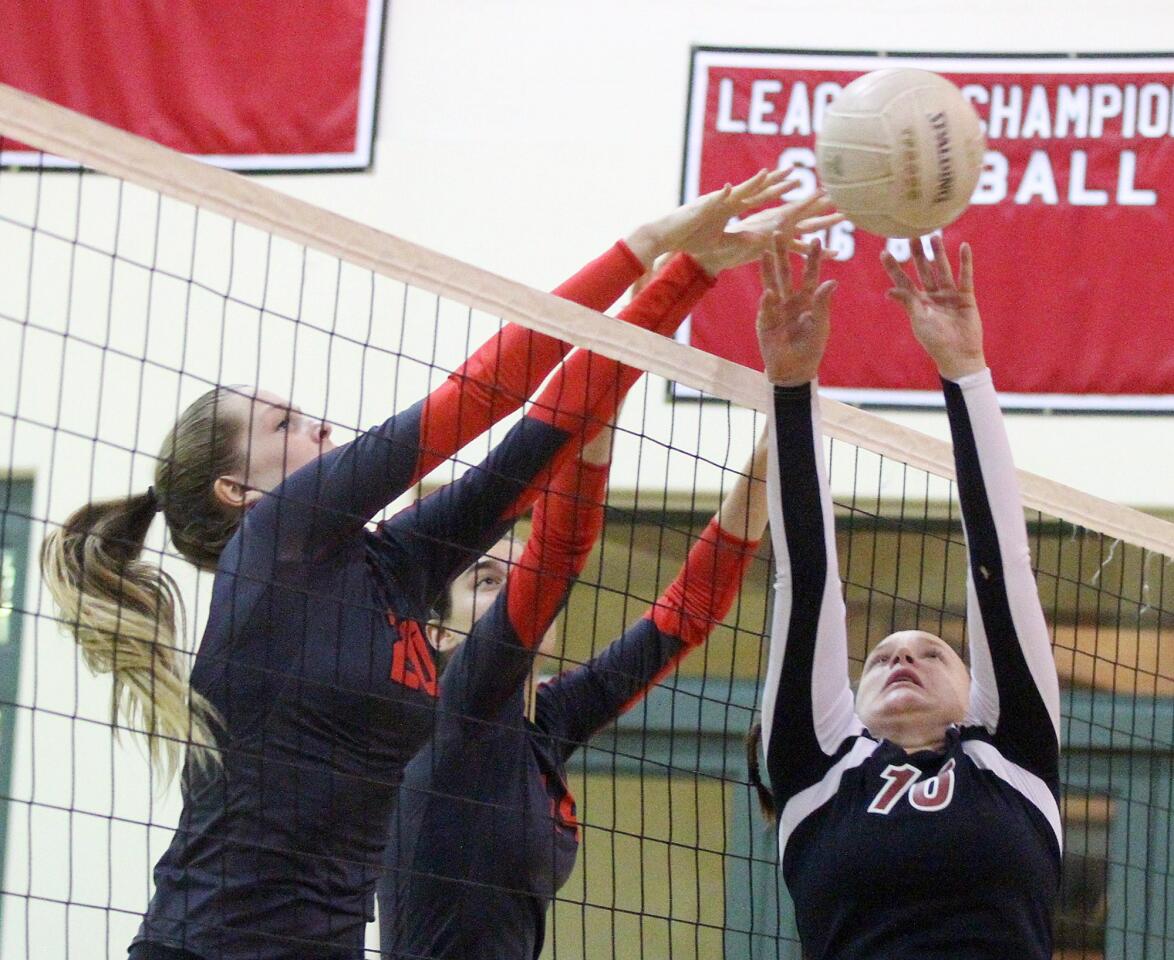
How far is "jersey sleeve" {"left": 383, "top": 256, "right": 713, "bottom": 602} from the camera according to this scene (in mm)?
3139

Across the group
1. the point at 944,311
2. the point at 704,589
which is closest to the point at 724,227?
the point at 944,311

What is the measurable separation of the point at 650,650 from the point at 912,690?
30.5 inches

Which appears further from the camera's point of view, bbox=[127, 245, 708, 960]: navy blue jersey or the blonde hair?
the blonde hair

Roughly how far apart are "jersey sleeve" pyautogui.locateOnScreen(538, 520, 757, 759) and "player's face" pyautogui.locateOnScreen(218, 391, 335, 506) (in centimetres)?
75

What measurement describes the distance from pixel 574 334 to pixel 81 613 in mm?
979

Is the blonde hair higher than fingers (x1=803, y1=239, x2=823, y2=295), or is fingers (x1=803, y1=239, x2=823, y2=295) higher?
fingers (x1=803, y1=239, x2=823, y2=295)

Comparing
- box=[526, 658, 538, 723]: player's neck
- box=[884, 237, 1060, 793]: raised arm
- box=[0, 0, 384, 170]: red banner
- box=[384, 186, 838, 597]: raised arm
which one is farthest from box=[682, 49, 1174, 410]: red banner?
box=[884, 237, 1060, 793]: raised arm

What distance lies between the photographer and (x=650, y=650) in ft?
11.8

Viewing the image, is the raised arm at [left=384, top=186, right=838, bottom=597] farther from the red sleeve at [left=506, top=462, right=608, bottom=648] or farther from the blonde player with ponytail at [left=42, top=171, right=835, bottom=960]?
the red sleeve at [left=506, top=462, right=608, bottom=648]

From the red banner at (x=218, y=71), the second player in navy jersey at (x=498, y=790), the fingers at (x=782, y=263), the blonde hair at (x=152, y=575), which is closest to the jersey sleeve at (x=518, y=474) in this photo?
the second player in navy jersey at (x=498, y=790)

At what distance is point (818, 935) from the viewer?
265 centimetres

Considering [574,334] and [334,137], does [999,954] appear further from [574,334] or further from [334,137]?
[334,137]

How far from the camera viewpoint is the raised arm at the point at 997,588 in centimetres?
270

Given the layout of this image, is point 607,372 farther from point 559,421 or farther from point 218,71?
point 218,71
